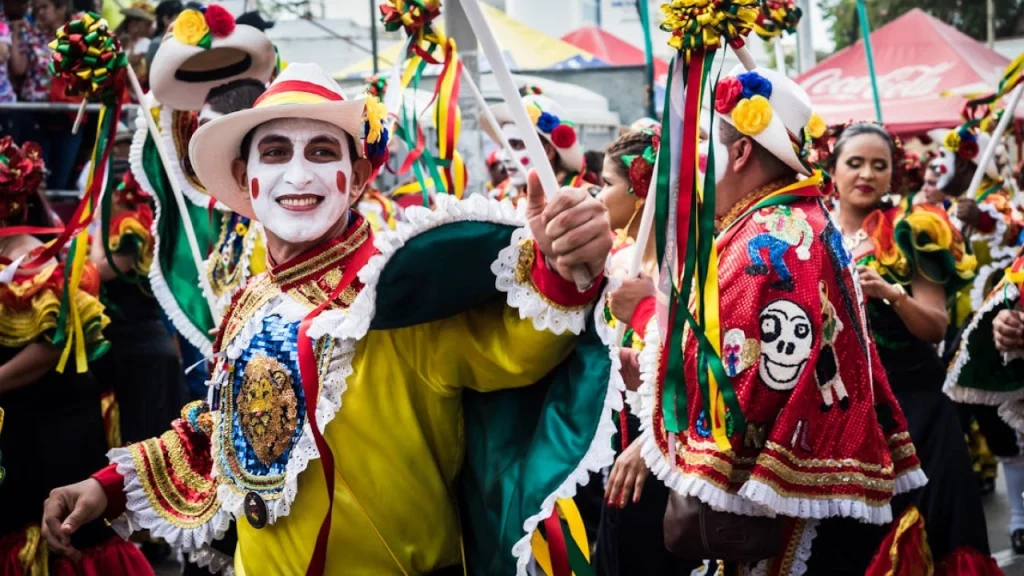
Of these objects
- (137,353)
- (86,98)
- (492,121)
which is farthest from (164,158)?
(137,353)

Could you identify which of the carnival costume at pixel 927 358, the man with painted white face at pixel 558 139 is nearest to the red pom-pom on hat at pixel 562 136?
the man with painted white face at pixel 558 139

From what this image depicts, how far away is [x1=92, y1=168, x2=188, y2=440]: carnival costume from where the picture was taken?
639 centimetres

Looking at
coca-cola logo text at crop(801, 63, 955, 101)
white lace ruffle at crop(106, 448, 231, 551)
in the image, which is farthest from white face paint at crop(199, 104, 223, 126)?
coca-cola logo text at crop(801, 63, 955, 101)

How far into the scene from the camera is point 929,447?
4957mm

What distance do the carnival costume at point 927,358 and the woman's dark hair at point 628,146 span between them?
3.32 ft

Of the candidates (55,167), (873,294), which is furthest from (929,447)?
(55,167)

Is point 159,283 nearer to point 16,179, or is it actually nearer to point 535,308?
point 16,179

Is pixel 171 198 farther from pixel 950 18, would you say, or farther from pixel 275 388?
pixel 950 18

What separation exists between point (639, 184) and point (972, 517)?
1.75 metres

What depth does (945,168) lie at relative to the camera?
27.4 ft

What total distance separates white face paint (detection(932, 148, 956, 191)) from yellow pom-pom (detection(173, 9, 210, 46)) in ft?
16.4

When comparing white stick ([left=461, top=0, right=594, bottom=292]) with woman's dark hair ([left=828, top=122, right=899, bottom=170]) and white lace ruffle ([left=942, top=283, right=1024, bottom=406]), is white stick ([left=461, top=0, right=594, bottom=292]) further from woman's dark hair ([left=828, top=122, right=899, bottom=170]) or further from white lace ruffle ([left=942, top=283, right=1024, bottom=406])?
woman's dark hair ([left=828, top=122, right=899, bottom=170])

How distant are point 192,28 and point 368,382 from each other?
9.09 ft

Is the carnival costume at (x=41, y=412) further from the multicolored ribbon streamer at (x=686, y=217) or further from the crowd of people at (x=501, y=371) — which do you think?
the multicolored ribbon streamer at (x=686, y=217)
